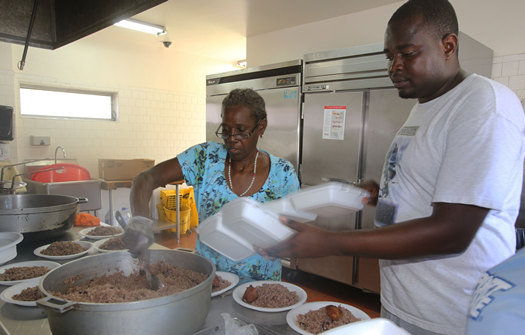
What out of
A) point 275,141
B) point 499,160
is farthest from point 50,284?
point 275,141

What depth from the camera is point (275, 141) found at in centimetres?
384

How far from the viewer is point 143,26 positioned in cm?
481

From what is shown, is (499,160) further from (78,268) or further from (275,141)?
(275,141)

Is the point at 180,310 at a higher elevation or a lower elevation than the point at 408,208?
lower

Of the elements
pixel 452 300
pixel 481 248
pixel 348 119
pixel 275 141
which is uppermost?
pixel 348 119

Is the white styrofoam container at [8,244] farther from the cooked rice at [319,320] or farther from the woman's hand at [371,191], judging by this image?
the woman's hand at [371,191]

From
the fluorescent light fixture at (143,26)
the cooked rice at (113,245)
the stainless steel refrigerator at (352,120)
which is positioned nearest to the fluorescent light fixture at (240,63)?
the fluorescent light fixture at (143,26)

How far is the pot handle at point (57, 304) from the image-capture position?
716 mm

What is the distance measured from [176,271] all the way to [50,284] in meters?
0.35

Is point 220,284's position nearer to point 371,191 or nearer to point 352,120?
point 371,191

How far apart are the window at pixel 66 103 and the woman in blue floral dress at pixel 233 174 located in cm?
454

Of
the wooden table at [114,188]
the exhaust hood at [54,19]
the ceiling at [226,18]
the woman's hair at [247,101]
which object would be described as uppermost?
the ceiling at [226,18]

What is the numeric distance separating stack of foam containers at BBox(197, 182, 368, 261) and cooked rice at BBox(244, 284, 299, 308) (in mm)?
241

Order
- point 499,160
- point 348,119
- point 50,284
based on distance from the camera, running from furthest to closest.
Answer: point 348,119, point 50,284, point 499,160
